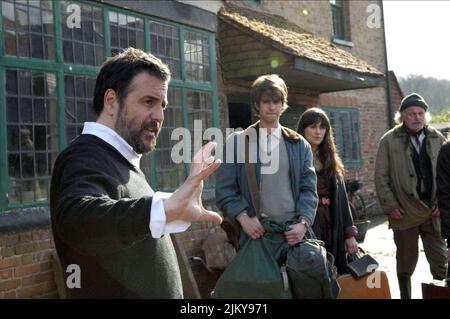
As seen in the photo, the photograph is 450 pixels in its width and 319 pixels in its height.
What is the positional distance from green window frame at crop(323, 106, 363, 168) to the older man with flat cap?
628 cm

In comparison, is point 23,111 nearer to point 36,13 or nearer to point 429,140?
point 36,13

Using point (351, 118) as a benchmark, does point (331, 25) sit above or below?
above

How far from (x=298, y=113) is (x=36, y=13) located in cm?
593

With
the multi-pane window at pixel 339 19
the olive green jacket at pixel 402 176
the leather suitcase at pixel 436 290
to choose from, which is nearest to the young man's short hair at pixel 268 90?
the leather suitcase at pixel 436 290

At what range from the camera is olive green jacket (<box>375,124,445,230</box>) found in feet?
15.2

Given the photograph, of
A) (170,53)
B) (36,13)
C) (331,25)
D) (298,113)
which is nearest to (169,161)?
(170,53)

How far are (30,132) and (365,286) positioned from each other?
330 cm

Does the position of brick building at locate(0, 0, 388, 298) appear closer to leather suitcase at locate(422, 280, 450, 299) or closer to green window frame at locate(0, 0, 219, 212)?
green window frame at locate(0, 0, 219, 212)

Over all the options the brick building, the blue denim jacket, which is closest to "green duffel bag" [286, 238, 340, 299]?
the blue denim jacket

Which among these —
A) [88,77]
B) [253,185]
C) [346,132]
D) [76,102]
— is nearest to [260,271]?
[253,185]

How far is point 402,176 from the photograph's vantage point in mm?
4715

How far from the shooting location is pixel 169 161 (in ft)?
20.8

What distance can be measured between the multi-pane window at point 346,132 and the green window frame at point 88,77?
16.3 feet

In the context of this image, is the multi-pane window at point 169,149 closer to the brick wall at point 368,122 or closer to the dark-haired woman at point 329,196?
the dark-haired woman at point 329,196
